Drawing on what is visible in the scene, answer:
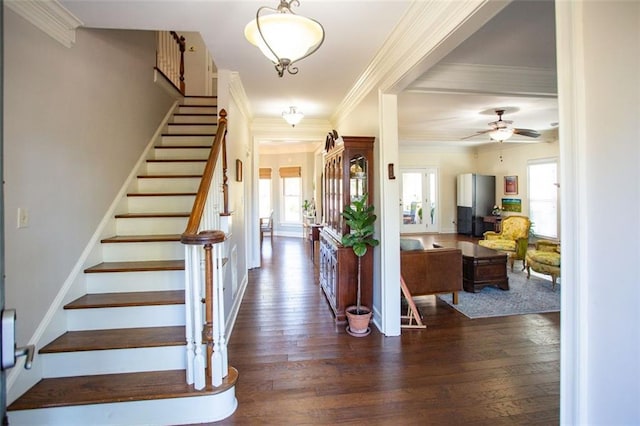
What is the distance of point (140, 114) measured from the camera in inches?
142

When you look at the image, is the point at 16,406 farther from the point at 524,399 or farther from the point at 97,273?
the point at 524,399

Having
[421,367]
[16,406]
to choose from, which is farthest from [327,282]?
[16,406]

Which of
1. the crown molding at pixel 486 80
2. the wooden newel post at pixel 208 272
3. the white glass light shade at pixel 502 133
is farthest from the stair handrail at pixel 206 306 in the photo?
the white glass light shade at pixel 502 133

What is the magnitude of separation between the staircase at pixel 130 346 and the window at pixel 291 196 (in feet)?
22.7

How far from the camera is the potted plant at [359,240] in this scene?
3223mm

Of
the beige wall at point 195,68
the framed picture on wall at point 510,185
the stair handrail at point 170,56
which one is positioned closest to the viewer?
the stair handrail at point 170,56

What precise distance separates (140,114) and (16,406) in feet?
9.58

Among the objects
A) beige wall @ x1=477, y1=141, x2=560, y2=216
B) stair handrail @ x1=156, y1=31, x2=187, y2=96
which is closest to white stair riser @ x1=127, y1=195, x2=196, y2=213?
stair handrail @ x1=156, y1=31, x2=187, y2=96

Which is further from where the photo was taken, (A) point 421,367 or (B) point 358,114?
(B) point 358,114

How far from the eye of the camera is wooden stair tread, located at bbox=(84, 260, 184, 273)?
8.46 feet

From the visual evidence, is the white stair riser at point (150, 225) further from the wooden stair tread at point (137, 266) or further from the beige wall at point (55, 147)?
the wooden stair tread at point (137, 266)

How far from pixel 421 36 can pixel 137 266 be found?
2906 millimetres

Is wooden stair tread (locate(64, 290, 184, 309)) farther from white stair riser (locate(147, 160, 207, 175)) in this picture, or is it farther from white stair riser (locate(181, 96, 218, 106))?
white stair riser (locate(181, 96, 218, 106))

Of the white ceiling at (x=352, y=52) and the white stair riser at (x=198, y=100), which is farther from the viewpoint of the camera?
the white stair riser at (x=198, y=100)
